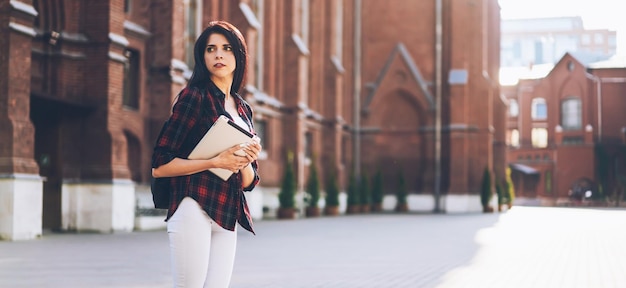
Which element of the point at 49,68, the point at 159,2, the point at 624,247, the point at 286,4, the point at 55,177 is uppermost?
the point at 286,4

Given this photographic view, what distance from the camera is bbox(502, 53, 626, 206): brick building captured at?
6662 centimetres

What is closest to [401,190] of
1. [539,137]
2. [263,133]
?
[263,133]

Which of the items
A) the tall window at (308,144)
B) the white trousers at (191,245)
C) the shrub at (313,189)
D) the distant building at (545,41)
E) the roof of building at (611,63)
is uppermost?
the distant building at (545,41)

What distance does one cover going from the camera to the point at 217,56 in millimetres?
3746

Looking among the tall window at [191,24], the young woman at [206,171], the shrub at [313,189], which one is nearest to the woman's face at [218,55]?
the young woman at [206,171]

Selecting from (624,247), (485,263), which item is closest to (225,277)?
(485,263)

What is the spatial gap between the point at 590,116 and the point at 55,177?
5571 centimetres

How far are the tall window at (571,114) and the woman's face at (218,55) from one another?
224 feet

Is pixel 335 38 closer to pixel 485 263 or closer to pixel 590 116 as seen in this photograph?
pixel 485 263

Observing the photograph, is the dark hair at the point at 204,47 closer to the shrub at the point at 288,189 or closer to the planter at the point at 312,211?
the shrub at the point at 288,189

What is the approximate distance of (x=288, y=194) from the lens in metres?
29.7

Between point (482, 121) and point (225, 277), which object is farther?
point (482, 121)

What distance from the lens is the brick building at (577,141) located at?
66.6m

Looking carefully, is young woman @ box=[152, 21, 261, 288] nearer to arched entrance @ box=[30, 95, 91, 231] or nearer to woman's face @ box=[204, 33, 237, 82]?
woman's face @ box=[204, 33, 237, 82]
